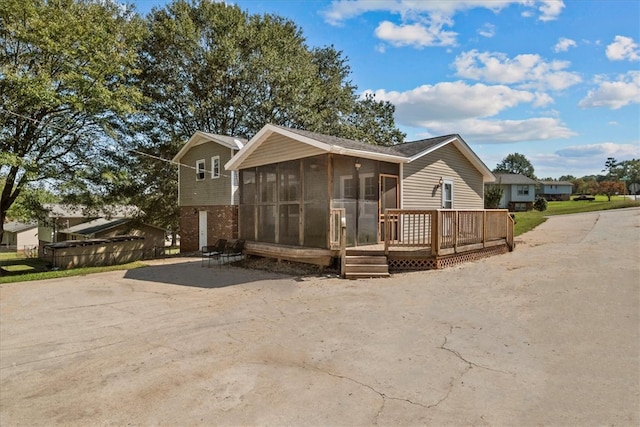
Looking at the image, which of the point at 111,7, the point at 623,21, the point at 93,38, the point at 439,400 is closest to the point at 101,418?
the point at 439,400

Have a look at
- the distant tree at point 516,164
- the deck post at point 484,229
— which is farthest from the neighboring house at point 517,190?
the distant tree at point 516,164

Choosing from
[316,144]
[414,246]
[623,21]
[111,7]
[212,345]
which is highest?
[111,7]

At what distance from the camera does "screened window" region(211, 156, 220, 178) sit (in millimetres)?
18422

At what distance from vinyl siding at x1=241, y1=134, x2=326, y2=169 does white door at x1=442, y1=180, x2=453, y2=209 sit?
6439 millimetres

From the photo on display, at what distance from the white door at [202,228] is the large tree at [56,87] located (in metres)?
5.68

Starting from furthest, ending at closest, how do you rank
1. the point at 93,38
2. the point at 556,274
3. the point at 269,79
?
the point at 269,79 < the point at 93,38 < the point at 556,274

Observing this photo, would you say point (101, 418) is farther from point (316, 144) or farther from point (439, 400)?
point (316, 144)

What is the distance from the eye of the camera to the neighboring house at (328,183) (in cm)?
1030

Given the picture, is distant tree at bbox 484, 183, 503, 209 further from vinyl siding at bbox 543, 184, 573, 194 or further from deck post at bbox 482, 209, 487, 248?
vinyl siding at bbox 543, 184, 573, 194

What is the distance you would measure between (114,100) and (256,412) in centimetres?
1640

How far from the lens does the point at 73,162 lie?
17000 mm

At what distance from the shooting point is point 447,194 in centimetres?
1453

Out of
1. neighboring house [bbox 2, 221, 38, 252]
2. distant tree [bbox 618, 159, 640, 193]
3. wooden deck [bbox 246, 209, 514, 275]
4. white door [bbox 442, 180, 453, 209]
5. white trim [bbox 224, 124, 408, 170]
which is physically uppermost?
distant tree [bbox 618, 159, 640, 193]

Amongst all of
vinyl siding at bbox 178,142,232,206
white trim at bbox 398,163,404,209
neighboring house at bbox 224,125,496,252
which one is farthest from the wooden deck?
vinyl siding at bbox 178,142,232,206
